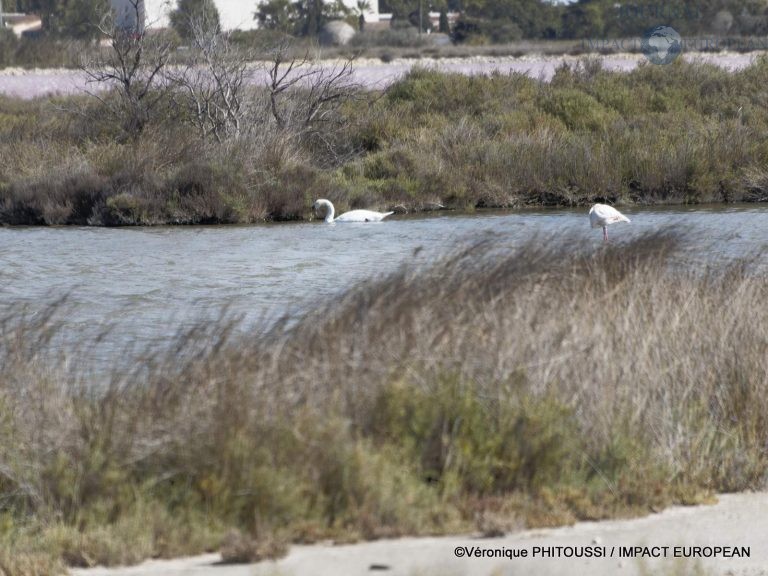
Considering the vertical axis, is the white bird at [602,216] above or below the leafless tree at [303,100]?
below

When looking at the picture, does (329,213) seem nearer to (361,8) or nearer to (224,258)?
(224,258)

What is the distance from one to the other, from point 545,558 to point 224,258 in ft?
43.0

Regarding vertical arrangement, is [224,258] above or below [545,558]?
below

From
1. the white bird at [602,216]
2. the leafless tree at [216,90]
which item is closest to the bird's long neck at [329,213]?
the leafless tree at [216,90]

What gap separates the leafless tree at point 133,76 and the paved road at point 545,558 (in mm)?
21965

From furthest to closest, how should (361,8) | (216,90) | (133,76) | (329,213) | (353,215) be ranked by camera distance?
(361,8), (133,76), (216,90), (329,213), (353,215)

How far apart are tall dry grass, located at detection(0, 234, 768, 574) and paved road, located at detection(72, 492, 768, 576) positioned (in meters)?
0.11

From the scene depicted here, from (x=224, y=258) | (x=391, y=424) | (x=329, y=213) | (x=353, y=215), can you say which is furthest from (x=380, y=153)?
(x=391, y=424)

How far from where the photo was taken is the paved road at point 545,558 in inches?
226

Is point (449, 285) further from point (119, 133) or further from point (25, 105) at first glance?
point (25, 105)

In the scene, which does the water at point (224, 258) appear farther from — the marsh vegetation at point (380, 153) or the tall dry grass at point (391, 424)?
the tall dry grass at point (391, 424)

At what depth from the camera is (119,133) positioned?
27.9m

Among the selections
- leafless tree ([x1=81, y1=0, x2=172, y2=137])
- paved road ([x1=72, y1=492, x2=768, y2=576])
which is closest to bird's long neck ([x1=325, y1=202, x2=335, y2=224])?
leafless tree ([x1=81, y1=0, x2=172, y2=137])

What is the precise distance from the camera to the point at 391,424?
6547 millimetres
